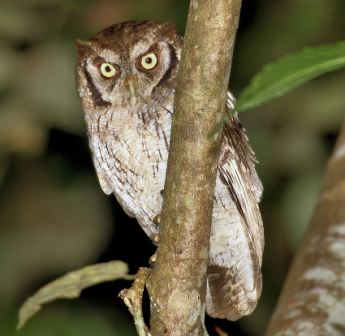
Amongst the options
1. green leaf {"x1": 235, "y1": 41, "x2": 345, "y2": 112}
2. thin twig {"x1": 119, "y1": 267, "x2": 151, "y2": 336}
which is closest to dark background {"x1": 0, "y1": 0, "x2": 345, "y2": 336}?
thin twig {"x1": 119, "y1": 267, "x2": 151, "y2": 336}

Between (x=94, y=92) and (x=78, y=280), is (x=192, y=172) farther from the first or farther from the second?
(x=94, y=92)

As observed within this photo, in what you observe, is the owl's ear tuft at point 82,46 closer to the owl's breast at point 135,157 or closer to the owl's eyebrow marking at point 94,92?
the owl's eyebrow marking at point 94,92

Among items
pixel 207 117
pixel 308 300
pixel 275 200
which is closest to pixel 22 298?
pixel 275 200

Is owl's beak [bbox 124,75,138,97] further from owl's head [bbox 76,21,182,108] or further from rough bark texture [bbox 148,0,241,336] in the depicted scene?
rough bark texture [bbox 148,0,241,336]

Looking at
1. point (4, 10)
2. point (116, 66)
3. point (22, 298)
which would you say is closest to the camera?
point (116, 66)

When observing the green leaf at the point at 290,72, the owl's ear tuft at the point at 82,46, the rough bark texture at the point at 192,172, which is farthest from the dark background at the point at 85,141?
the green leaf at the point at 290,72

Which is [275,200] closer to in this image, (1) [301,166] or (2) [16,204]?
(1) [301,166]

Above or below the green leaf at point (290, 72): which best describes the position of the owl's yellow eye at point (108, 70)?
above
